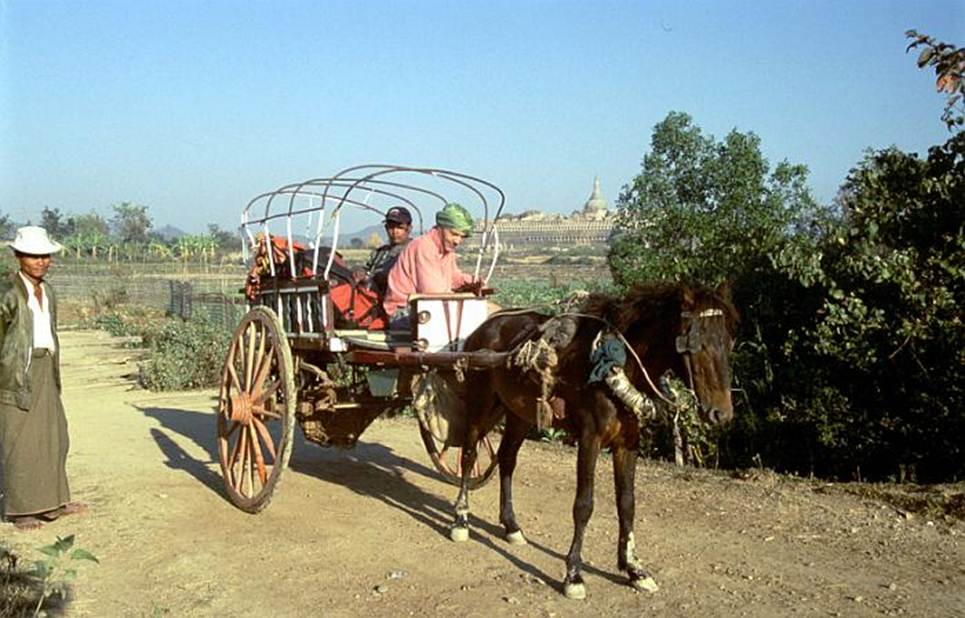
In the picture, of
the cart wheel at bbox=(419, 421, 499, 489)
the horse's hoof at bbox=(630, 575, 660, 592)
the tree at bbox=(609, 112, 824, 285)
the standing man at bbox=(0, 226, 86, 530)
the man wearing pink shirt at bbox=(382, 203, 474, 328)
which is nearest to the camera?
the horse's hoof at bbox=(630, 575, 660, 592)

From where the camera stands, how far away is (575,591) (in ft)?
19.0

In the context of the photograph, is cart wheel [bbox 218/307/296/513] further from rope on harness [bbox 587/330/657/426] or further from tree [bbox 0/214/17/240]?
tree [bbox 0/214/17/240]

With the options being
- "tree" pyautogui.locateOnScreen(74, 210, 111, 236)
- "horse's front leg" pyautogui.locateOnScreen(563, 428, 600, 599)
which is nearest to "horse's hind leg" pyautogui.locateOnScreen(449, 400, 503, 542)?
"horse's front leg" pyautogui.locateOnScreen(563, 428, 600, 599)

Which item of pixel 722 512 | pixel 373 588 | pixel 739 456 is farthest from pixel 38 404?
pixel 739 456

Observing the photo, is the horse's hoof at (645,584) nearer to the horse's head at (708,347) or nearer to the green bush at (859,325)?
the horse's head at (708,347)

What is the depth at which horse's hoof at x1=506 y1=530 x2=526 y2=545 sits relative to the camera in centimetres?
694

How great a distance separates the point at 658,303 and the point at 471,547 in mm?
2353

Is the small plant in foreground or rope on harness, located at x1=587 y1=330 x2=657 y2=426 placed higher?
rope on harness, located at x1=587 y1=330 x2=657 y2=426

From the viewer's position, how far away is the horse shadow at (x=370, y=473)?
711cm

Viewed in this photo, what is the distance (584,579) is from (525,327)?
1.74 m

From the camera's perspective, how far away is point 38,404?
23.6ft

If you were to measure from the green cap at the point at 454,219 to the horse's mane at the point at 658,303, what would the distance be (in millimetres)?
1559

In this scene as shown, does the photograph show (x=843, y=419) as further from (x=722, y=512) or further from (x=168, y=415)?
(x=168, y=415)

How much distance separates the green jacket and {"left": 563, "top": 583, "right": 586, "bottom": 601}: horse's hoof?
4.07 meters
